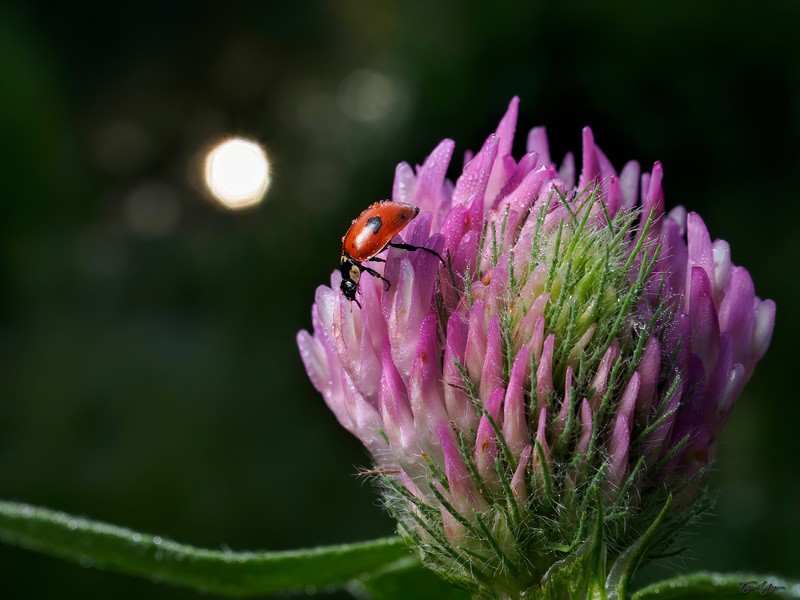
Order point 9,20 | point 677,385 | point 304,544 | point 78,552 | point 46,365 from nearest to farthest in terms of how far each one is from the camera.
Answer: point 677,385 < point 78,552 < point 304,544 < point 46,365 < point 9,20

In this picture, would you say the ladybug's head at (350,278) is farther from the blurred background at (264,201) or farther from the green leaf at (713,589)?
the blurred background at (264,201)

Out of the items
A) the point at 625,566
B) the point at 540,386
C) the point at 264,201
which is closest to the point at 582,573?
the point at 625,566

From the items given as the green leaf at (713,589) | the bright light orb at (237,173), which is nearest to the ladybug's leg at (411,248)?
the green leaf at (713,589)

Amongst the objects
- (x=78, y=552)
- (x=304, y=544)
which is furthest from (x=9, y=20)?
(x=78, y=552)

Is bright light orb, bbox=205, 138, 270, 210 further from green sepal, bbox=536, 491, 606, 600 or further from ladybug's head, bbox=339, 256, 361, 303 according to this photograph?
green sepal, bbox=536, 491, 606, 600

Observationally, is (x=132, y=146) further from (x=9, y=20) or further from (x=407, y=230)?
(x=407, y=230)

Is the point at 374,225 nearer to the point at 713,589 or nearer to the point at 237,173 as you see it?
the point at 713,589

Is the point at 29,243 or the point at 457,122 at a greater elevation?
the point at 29,243
